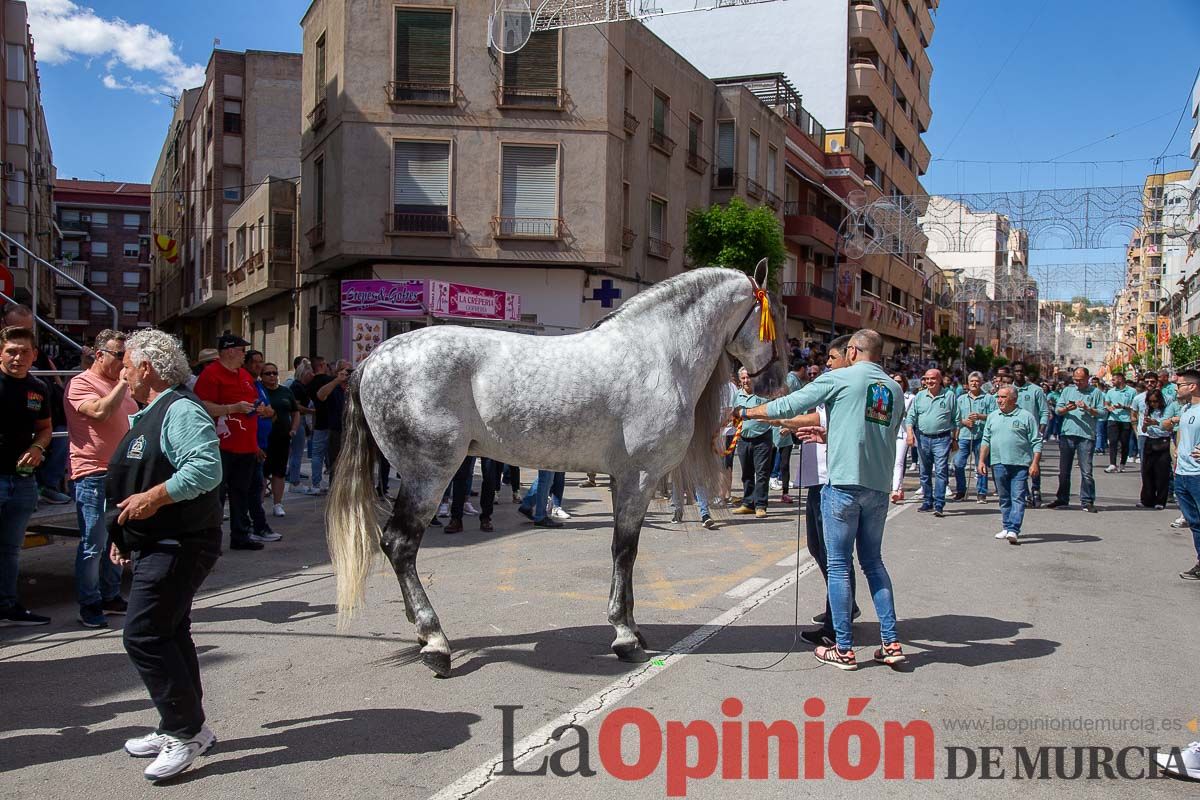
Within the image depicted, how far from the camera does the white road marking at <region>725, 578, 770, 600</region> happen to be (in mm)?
7035

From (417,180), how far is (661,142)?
27.5 feet

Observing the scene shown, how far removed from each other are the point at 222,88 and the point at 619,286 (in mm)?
22684

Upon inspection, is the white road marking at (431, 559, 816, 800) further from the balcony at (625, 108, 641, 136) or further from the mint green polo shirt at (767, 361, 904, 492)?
the balcony at (625, 108, 641, 136)

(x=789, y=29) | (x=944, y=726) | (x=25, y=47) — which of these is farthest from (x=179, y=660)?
(x=789, y=29)

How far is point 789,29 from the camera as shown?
139 feet

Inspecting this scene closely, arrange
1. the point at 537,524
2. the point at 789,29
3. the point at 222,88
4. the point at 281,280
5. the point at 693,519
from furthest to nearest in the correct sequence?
the point at 789,29
the point at 222,88
the point at 281,280
the point at 693,519
the point at 537,524

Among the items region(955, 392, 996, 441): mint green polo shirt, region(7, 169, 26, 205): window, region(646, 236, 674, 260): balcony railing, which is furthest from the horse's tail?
region(7, 169, 26, 205): window

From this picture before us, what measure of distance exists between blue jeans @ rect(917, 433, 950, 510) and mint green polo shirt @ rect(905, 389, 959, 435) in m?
0.16

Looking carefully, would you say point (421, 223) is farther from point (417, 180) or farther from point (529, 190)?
point (529, 190)

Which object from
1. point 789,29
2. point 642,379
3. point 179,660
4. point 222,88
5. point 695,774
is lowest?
point 695,774

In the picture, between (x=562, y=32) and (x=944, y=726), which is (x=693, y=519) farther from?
(x=562, y=32)

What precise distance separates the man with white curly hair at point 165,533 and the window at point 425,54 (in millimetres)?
21167

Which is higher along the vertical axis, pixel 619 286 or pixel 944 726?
pixel 619 286

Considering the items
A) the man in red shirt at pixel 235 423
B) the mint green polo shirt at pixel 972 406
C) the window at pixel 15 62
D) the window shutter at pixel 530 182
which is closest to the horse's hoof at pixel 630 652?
the man in red shirt at pixel 235 423
